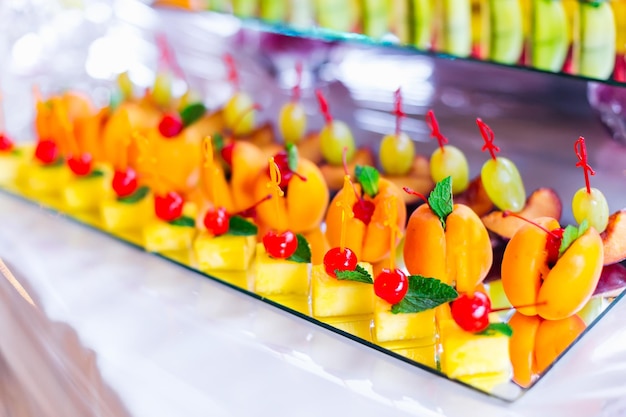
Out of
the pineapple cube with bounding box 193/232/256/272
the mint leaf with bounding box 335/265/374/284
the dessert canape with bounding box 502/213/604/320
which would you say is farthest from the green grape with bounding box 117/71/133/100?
the dessert canape with bounding box 502/213/604/320

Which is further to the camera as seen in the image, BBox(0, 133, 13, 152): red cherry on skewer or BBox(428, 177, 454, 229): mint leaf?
BBox(0, 133, 13, 152): red cherry on skewer

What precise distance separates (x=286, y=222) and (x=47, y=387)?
1.26 ft

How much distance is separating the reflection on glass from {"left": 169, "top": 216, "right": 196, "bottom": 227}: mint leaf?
19.6 inches

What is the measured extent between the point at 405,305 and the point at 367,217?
0.18 meters

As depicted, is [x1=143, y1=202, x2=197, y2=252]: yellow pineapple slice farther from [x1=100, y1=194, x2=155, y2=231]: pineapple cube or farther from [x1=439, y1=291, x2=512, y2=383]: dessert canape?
[x1=439, y1=291, x2=512, y2=383]: dessert canape

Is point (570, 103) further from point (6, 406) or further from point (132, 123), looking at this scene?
point (6, 406)

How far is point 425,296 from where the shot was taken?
2.87ft

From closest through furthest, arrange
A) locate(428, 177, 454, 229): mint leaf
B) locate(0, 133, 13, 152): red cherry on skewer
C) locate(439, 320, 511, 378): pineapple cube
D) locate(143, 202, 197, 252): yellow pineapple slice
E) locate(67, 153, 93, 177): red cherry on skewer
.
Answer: locate(439, 320, 511, 378): pineapple cube < locate(428, 177, 454, 229): mint leaf < locate(143, 202, 197, 252): yellow pineapple slice < locate(67, 153, 93, 177): red cherry on skewer < locate(0, 133, 13, 152): red cherry on skewer

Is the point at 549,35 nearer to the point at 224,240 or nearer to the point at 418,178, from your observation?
the point at 418,178

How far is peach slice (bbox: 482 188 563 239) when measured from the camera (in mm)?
1054

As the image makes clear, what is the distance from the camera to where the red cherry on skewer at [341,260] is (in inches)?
36.7

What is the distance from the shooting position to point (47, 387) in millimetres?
951

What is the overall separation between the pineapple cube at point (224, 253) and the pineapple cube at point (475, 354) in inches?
14.2

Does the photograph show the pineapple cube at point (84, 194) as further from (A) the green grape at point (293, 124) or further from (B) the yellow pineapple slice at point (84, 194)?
(A) the green grape at point (293, 124)
